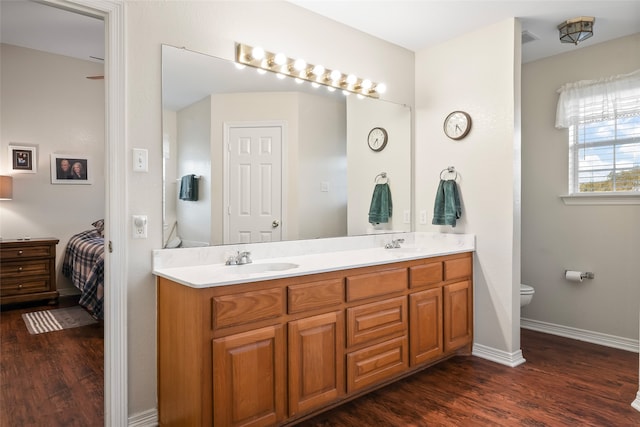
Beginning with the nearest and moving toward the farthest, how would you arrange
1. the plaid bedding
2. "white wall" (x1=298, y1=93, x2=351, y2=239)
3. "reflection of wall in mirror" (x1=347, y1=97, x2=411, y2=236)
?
"white wall" (x1=298, y1=93, x2=351, y2=239)
"reflection of wall in mirror" (x1=347, y1=97, x2=411, y2=236)
the plaid bedding

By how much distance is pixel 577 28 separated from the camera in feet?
9.32

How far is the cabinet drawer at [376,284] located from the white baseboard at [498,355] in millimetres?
1014

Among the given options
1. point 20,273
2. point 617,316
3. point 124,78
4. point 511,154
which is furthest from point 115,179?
point 617,316

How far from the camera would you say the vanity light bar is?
7.84 feet

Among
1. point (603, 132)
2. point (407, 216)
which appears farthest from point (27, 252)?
point (603, 132)

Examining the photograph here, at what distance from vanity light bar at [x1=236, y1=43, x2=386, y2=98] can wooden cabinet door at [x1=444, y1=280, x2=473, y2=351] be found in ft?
5.07

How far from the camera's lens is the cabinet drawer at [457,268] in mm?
2832

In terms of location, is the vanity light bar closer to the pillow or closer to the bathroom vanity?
the bathroom vanity

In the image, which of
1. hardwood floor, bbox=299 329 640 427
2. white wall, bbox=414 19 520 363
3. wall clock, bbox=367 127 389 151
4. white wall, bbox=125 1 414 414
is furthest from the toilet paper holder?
white wall, bbox=125 1 414 414

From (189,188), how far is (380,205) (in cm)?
153

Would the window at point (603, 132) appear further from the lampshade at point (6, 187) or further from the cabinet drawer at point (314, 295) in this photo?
the lampshade at point (6, 187)

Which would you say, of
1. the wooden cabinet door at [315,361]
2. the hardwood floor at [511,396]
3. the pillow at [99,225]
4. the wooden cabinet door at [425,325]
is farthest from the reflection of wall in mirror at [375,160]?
the pillow at [99,225]

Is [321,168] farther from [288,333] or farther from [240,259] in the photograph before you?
[288,333]

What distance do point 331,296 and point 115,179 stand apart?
121 centimetres
